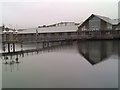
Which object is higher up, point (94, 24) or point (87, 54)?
point (94, 24)

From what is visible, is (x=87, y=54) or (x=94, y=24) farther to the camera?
(x=94, y=24)

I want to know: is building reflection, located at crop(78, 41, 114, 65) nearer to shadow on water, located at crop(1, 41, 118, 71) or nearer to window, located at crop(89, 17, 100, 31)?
shadow on water, located at crop(1, 41, 118, 71)

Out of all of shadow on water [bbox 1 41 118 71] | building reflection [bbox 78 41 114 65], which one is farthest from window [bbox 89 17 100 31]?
building reflection [bbox 78 41 114 65]

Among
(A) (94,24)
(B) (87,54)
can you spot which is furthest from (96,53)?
(A) (94,24)

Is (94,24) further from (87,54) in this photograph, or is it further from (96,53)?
(87,54)

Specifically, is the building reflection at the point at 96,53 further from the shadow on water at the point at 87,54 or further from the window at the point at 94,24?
the window at the point at 94,24

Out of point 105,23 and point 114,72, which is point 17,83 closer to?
point 114,72

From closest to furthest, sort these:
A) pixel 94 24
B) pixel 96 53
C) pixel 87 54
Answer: pixel 87 54 → pixel 96 53 → pixel 94 24

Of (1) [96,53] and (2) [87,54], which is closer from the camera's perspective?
(2) [87,54]

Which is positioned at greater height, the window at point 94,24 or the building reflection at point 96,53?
the window at point 94,24

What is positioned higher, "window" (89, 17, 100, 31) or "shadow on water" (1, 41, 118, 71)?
"window" (89, 17, 100, 31)

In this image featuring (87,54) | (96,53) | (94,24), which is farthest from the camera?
(94,24)

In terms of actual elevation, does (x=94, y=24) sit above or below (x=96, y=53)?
above

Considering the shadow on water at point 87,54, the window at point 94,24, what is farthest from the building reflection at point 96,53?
the window at point 94,24
